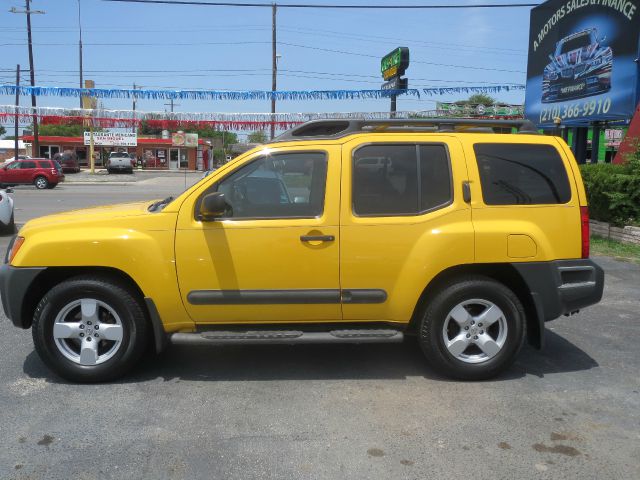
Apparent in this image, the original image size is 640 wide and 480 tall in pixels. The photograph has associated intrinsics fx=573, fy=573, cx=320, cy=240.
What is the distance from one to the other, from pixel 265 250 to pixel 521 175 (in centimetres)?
207

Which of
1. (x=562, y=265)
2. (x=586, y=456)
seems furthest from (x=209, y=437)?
(x=562, y=265)

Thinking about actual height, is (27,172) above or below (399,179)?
below

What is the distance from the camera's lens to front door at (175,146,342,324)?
4234 mm

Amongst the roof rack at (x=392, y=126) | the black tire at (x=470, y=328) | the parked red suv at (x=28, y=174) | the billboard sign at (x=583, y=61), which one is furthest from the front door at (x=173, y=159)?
the black tire at (x=470, y=328)

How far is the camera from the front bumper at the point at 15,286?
424 centimetres

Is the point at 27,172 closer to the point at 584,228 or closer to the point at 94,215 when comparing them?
the point at 94,215

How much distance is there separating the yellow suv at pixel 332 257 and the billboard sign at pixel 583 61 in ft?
38.8

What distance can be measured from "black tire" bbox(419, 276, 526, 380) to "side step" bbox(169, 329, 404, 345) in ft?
0.91

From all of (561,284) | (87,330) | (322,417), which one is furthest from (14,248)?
(561,284)

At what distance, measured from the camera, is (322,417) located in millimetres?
3844

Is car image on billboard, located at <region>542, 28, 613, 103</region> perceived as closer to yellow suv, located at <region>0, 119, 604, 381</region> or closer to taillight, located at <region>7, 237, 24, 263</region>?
yellow suv, located at <region>0, 119, 604, 381</region>

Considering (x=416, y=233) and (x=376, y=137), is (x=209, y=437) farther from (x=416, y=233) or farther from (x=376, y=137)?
(x=376, y=137)

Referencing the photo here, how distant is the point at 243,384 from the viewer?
173 inches

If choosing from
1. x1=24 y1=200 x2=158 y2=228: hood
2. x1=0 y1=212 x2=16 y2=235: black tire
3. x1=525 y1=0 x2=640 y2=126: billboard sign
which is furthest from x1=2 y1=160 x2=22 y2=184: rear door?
x1=24 y1=200 x2=158 y2=228: hood
